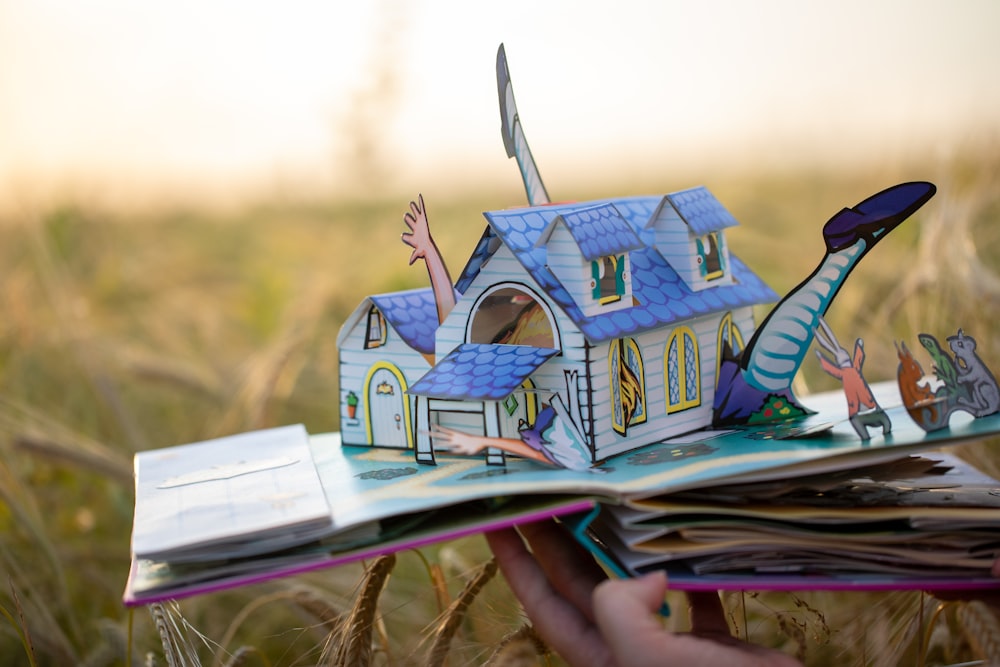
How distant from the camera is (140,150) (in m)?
3.62

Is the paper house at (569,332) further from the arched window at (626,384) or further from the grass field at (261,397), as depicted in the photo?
the grass field at (261,397)

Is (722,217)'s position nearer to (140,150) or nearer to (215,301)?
(215,301)

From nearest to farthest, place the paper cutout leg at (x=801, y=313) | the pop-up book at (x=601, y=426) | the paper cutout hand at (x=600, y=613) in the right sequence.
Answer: the paper cutout hand at (x=600, y=613) → the pop-up book at (x=601, y=426) → the paper cutout leg at (x=801, y=313)

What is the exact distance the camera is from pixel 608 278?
58.1 inches

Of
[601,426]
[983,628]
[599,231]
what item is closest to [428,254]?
[599,231]

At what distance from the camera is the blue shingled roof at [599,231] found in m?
1.41

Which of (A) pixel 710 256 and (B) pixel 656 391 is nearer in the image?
(B) pixel 656 391

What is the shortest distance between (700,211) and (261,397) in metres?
1.11

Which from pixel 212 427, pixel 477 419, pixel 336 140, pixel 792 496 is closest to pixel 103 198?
pixel 336 140

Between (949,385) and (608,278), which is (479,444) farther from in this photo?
(949,385)

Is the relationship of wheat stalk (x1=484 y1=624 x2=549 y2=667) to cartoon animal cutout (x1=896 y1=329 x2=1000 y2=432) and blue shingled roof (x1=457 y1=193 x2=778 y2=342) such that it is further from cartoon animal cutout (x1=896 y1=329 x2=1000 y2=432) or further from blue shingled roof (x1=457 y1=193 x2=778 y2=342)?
cartoon animal cutout (x1=896 y1=329 x2=1000 y2=432)

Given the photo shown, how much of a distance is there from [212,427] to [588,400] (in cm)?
160

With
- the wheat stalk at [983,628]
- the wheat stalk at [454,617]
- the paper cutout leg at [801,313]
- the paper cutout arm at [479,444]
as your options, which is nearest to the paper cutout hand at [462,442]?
the paper cutout arm at [479,444]

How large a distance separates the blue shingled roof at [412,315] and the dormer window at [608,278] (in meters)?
0.33
